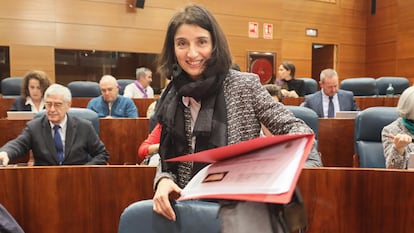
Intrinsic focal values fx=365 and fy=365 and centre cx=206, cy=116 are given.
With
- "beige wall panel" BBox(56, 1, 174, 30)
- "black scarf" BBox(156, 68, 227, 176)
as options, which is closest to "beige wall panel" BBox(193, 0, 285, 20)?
"beige wall panel" BBox(56, 1, 174, 30)

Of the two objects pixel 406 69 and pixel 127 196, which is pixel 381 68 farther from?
pixel 127 196

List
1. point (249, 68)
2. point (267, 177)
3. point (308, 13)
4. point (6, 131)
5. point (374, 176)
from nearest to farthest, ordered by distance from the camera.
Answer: point (267, 177), point (374, 176), point (6, 131), point (249, 68), point (308, 13)

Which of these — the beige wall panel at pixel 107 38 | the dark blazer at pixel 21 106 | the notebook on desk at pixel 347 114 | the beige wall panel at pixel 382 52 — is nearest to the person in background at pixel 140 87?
the beige wall panel at pixel 107 38

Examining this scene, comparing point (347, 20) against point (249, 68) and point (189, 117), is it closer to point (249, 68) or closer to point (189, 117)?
point (249, 68)

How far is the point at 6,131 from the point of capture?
9.07 ft

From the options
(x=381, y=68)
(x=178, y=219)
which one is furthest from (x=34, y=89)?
(x=381, y=68)

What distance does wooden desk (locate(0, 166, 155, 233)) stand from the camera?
4.41ft

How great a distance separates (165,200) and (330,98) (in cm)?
340

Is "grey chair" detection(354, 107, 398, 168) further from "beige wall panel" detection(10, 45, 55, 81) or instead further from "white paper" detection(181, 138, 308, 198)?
"beige wall panel" detection(10, 45, 55, 81)

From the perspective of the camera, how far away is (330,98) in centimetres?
395

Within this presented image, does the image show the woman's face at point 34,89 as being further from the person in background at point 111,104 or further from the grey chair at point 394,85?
the grey chair at point 394,85

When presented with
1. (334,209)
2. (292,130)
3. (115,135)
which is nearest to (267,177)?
(292,130)

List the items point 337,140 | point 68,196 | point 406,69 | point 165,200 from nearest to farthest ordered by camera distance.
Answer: point 165,200 → point 68,196 → point 337,140 → point 406,69

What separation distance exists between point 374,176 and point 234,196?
0.85 m
